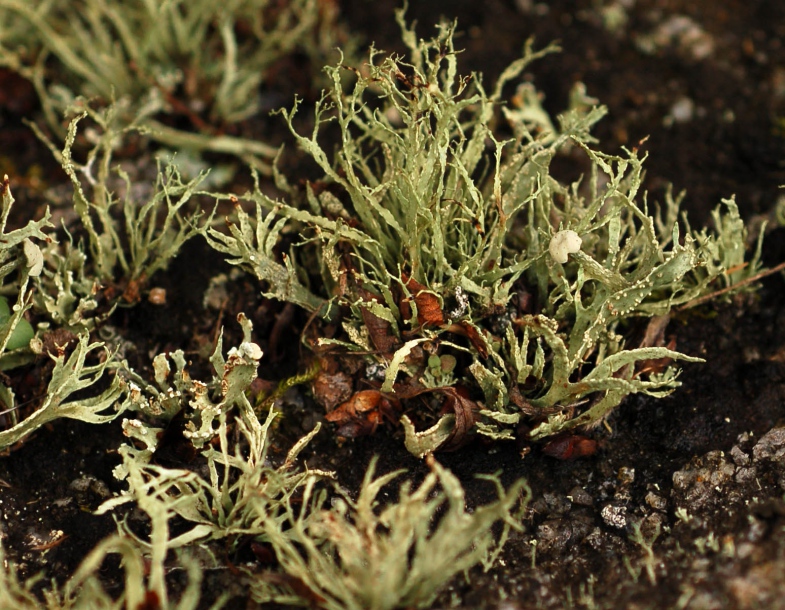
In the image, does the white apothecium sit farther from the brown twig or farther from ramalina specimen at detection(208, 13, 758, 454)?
the brown twig

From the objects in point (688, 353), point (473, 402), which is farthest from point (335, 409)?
point (688, 353)

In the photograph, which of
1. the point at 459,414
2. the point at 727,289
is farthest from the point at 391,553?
the point at 727,289

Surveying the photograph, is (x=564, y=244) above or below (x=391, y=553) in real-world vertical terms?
above

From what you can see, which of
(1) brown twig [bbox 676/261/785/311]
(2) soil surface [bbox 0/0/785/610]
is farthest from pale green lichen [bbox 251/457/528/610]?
(1) brown twig [bbox 676/261/785/311]

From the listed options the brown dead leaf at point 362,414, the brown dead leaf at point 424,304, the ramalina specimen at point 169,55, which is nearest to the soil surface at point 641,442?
the brown dead leaf at point 362,414

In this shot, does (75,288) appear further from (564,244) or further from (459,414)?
(564,244)
